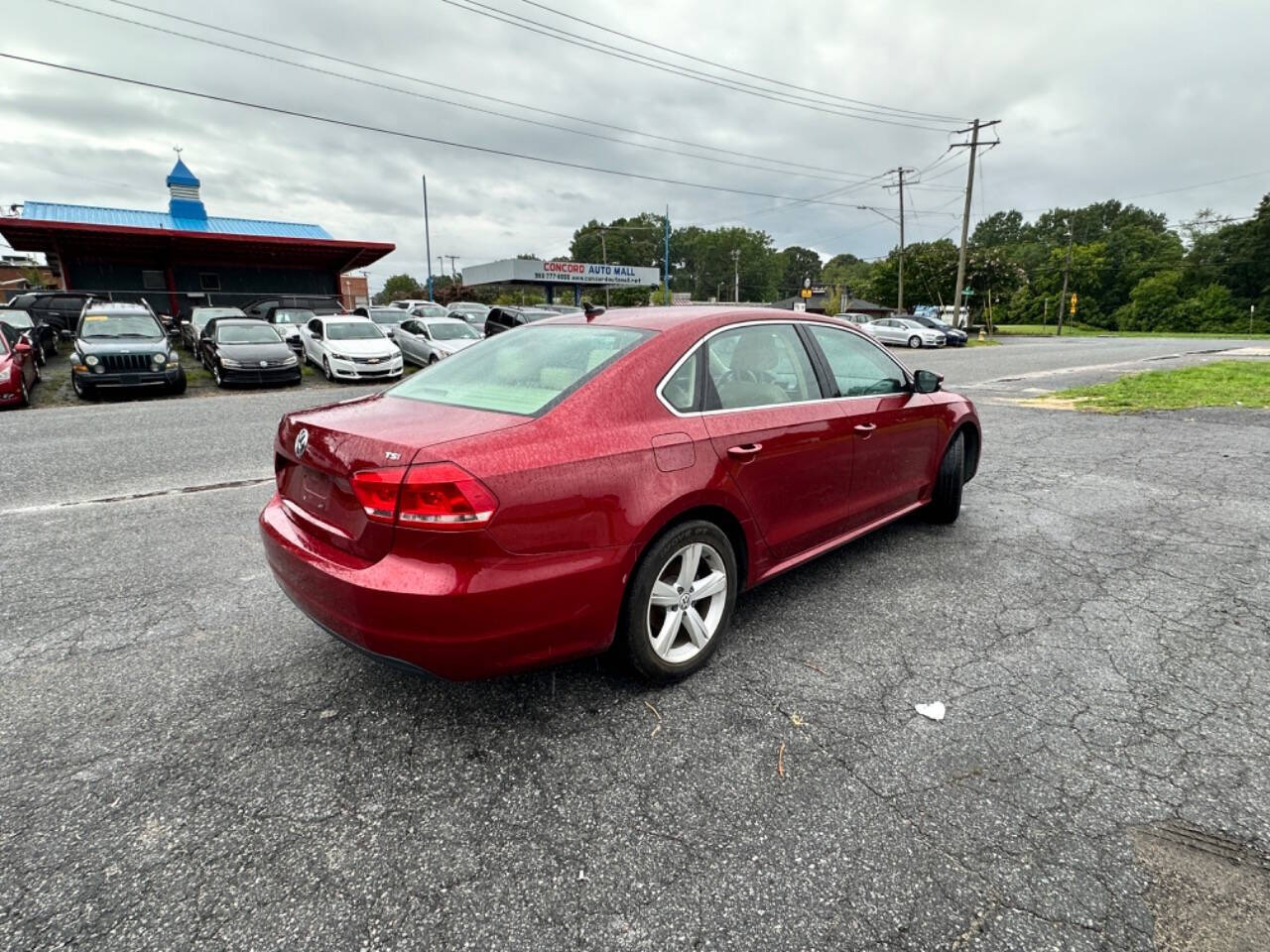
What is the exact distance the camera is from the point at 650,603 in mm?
2596

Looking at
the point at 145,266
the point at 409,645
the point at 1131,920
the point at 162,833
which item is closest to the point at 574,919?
the point at 409,645

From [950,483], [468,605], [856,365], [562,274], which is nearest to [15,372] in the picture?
[468,605]

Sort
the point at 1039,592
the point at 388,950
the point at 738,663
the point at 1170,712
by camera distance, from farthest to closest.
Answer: the point at 1039,592 < the point at 738,663 < the point at 1170,712 < the point at 388,950

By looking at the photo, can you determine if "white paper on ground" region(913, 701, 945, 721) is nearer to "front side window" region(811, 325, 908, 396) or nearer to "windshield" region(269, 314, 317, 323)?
"front side window" region(811, 325, 908, 396)

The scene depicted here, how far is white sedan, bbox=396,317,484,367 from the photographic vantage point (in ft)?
54.4

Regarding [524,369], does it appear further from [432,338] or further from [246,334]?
[432,338]

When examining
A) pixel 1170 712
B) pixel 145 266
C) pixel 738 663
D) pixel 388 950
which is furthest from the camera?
pixel 145 266

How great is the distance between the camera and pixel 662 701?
2682 mm

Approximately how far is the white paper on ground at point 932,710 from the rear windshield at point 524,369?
1850 mm

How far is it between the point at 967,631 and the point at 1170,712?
818 millimetres

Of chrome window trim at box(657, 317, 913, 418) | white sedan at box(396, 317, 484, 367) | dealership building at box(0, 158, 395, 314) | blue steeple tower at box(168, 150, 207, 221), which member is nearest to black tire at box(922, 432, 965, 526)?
chrome window trim at box(657, 317, 913, 418)

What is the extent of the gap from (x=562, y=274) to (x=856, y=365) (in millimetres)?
45665

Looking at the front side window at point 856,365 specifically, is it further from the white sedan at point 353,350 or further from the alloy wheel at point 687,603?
the white sedan at point 353,350

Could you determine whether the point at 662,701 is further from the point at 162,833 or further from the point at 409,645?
the point at 162,833
